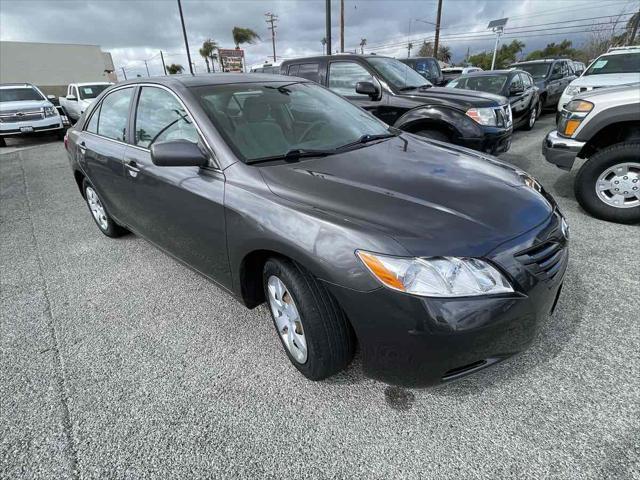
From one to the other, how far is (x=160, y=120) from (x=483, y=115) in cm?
407

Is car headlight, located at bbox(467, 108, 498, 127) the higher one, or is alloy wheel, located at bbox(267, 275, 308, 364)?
car headlight, located at bbox(467, 108, 498, 127)

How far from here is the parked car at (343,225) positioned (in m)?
1.51

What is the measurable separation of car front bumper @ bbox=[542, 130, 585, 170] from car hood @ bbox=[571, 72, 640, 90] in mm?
4654

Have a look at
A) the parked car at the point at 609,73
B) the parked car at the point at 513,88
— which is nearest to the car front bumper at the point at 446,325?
Result: the parked car at the point at 609,73

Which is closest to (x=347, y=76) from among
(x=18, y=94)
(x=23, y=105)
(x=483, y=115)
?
(x=483, y=115)

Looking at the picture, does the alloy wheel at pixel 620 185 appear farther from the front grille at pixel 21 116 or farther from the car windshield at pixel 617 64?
the front grille at pixel 21 116

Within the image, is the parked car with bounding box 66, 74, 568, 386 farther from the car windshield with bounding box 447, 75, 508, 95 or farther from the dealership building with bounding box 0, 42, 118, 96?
the dealership building with bounding box 0, 42, 118, 96

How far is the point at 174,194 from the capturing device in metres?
2.42

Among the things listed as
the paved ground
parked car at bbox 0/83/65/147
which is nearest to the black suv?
the paved ground

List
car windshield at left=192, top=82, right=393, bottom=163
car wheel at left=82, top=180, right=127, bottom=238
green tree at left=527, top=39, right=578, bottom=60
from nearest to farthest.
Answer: car windshield at left=192, top=82, right=393, bottom=163, car wheel at left=82, top=180, right=127, bottom=238, green tree at left=527, top=39, right=578, bottom=60

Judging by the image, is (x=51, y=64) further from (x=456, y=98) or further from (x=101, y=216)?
(x=456, y=98)

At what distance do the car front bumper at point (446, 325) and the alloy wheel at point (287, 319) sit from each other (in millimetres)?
393

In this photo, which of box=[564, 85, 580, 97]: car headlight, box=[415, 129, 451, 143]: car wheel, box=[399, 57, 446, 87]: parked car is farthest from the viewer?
box=[399, 57, 446, 87]: parked car

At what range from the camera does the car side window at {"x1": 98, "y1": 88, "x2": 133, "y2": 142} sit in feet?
10.2
